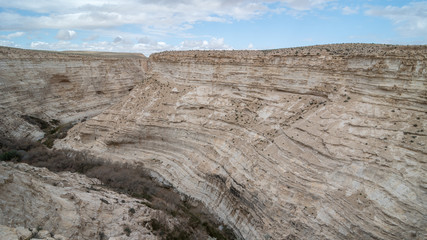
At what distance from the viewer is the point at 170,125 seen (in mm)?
16016

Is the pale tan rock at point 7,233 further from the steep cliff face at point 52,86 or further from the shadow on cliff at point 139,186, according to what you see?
the steep cliff face at point 52,86

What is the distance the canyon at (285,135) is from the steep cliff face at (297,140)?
0.04 metres

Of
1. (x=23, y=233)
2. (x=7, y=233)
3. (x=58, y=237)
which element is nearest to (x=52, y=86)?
(x=58, y=237)

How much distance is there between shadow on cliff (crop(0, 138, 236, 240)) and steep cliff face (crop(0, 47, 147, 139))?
4011mm

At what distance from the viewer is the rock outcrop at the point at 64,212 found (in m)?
7.48

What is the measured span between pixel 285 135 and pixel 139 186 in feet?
25.4

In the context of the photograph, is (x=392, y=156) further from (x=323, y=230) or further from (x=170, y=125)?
(x=170, y=125)

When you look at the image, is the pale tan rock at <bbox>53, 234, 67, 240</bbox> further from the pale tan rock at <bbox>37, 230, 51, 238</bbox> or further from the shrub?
the shrub

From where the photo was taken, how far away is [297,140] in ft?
35.2

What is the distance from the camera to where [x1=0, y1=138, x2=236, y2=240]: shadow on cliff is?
10896 millimetres

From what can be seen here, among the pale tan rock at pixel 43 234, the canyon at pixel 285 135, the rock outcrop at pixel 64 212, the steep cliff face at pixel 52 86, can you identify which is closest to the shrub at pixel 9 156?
the canyon at pixel 285 135

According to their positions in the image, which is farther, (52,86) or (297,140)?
(52,86)

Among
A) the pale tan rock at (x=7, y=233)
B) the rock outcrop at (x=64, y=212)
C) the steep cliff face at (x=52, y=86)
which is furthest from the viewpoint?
the steep cliff face at (x=52, y=86)

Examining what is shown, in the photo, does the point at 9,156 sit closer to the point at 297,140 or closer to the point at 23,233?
the point at 23,233
